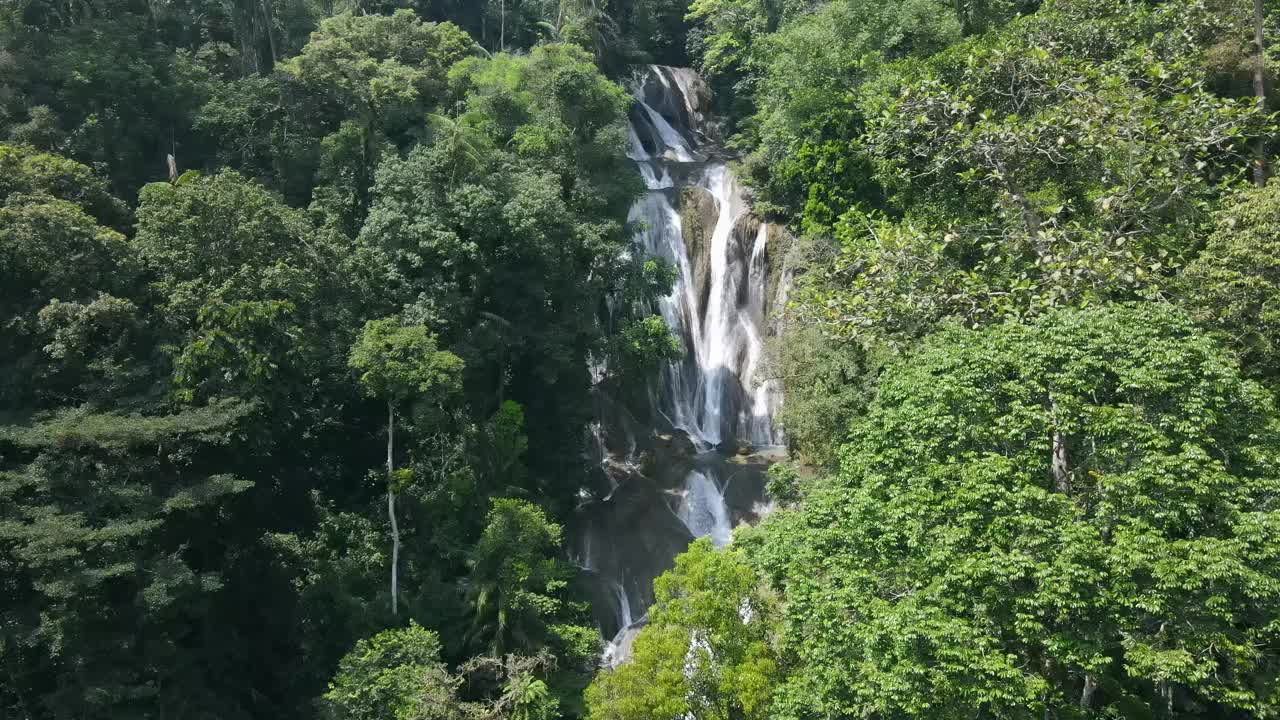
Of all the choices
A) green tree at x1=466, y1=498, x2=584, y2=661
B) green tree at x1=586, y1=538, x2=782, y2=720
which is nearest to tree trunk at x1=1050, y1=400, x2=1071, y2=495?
green tree at x1=586, y1=538, x2=782, y2=720

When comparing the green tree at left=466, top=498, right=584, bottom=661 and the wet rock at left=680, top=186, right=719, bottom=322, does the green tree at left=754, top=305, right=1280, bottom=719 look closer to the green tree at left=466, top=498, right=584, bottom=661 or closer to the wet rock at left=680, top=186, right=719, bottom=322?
the green tree at left=466, top=498, right=584, bottom=661

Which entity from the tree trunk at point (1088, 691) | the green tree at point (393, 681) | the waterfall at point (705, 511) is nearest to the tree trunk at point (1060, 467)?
the tree trunk at point (1088, 691)

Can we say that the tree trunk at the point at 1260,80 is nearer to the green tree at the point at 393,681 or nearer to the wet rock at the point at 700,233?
the wet rock at the point at 700,233

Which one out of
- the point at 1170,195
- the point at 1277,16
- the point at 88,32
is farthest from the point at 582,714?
the point at 88,32

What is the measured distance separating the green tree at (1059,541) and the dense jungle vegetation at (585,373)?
63mm

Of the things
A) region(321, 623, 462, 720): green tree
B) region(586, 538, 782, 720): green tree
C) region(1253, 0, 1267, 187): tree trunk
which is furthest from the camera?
region(1253, 0, 1267, 187): tree trunk

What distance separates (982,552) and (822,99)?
60.6 feet

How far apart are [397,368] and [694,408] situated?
41.8 feet

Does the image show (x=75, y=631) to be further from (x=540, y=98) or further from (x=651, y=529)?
(x=540, y=98)

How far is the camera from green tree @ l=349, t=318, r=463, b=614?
742 inches

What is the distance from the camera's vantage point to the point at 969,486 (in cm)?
1121

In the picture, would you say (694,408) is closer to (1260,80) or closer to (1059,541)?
(1260,80)

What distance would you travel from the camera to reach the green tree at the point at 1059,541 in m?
10.1

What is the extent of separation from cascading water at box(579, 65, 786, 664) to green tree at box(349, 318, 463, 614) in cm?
601
